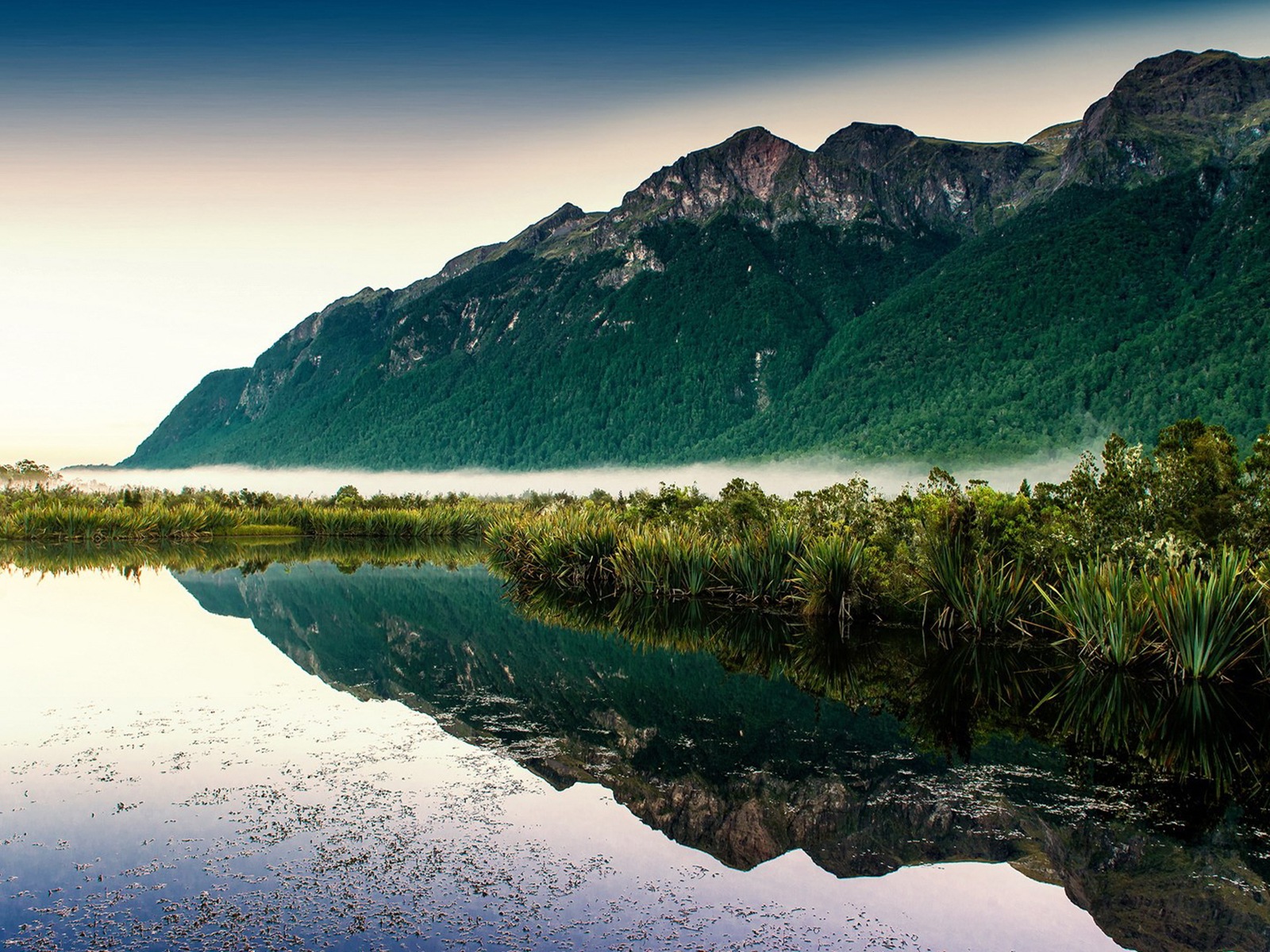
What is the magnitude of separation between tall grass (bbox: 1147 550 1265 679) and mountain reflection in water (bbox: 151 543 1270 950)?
46 centimetres

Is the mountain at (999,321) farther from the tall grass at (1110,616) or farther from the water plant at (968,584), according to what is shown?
the tall grass at (1110,616)

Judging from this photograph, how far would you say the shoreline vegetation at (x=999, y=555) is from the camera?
14367 millimetres

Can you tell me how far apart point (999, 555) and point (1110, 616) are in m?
4.74

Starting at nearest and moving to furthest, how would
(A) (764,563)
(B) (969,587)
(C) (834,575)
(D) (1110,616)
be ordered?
(D) (1110,616)
(B) (969,587)
(C) (834,575)
(A) (764,563)

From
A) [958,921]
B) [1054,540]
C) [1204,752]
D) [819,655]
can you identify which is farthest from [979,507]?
[958,921]

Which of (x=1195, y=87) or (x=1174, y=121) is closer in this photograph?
(x=1174, y=121)

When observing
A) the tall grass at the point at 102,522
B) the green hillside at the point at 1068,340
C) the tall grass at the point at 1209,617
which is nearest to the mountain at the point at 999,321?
the green hillside at the point at 1068,340

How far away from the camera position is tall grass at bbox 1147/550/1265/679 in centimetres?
1356

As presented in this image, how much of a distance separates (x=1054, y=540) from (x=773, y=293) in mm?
169112

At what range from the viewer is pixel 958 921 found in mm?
6457

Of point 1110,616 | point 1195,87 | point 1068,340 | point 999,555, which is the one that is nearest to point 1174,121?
point 1195,87

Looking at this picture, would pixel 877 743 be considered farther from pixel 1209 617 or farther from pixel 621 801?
pixel 1209 617

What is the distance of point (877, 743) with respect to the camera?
36.0 feet

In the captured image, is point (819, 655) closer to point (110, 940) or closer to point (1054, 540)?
point (1054, 540)
